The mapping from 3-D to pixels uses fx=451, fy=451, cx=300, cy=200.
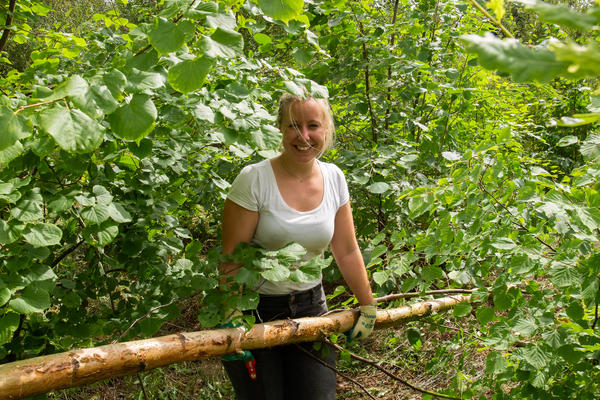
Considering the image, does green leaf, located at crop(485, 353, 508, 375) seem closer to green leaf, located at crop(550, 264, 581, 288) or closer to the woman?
green leaf, located at crop(550, 264, 581, 288)

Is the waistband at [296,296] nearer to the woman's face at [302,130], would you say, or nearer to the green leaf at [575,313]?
the woman's face at [302,130]

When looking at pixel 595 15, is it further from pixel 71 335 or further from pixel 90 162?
pixel 71 335

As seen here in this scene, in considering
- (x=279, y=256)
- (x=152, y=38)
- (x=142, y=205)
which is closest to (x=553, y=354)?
(x=279, y=256)

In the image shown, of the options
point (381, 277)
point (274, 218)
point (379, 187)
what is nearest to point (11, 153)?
point (274, 218)

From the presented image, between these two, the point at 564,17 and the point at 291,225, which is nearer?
the point at 564,17

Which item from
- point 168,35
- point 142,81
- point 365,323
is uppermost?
point 168,35

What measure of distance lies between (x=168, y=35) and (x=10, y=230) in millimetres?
764

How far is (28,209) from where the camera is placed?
4.54ft

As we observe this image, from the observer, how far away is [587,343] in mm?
1291

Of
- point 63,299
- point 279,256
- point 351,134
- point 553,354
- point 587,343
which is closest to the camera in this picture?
point 587,343

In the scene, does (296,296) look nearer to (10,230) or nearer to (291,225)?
(291,225)

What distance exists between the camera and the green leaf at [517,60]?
42cm

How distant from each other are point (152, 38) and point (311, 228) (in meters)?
1.13

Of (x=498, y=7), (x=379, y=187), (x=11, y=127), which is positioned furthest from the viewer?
(x=379, y=187)
